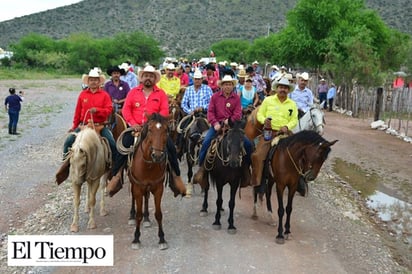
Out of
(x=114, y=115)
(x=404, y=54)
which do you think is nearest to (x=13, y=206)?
(x=114, y=115)

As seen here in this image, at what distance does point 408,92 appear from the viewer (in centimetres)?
2339

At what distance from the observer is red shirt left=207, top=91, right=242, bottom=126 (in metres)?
9.01

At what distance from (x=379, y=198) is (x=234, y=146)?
6.31 m

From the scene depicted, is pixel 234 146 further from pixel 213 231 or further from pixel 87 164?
pixel 87 164

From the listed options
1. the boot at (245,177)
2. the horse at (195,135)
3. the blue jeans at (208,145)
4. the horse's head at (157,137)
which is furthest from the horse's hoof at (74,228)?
the horse at (195,135)

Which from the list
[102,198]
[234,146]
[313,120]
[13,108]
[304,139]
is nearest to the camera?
[304,139]

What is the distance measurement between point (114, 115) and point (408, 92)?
57.0 feet

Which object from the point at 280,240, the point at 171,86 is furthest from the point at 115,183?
the point at 171,86

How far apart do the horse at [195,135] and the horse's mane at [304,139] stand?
260 centimetres

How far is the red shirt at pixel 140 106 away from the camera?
845cm

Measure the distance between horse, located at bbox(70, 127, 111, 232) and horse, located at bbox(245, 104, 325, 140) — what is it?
353 cm

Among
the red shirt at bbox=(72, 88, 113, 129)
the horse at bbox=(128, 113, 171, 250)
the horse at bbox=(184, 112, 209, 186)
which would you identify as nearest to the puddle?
the horse at bbox=(184, 112, 209, 186)

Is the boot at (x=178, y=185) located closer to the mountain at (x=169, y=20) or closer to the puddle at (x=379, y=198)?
the puddle at (x=379, y=198)

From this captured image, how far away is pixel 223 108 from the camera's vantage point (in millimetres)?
9016
